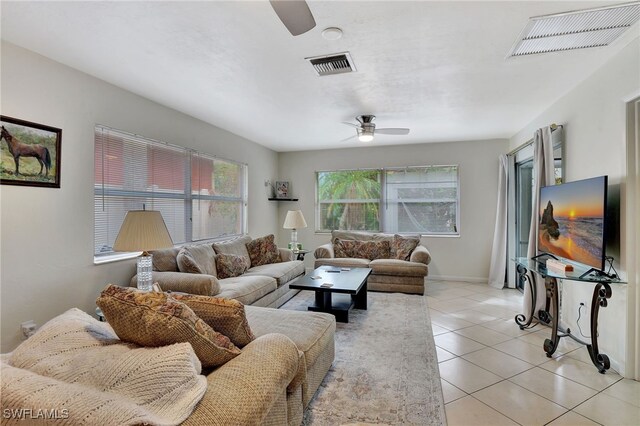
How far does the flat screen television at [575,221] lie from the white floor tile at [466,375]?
123 centimetres

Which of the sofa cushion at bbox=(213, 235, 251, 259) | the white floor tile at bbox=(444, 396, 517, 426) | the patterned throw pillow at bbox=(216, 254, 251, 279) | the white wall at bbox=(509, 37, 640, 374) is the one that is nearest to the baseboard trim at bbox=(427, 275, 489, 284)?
the white wall at bbox=(509, 37, 640, 374)

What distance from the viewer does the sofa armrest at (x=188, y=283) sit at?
116 inches

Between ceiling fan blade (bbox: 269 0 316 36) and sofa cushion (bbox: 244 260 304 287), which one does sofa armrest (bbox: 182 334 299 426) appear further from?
sofa cushion (bbox: 244 260 304 287)

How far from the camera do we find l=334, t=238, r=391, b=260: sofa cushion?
207 inches

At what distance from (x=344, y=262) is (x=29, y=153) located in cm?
393

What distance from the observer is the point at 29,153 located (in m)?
2.45

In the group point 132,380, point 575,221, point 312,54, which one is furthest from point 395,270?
point 132,380

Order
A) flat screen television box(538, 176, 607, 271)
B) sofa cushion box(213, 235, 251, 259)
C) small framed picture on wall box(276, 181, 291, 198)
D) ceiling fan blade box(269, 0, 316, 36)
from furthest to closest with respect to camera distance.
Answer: small framed picture on wall box(276, 181, 291, 198) < sofa cushion box(213, 235, 251, 259) < flat screen television box(538, 176, 607, 271) < ceiling fan blade box(269, 0, 316, 36)

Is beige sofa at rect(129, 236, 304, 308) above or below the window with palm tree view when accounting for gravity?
below

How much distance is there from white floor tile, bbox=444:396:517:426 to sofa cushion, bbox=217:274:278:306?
1988mm

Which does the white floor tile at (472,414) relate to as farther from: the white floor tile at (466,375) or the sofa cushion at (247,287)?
the sofa cushion at (247,287)

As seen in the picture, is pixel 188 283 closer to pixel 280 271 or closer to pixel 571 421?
pixel 280 271

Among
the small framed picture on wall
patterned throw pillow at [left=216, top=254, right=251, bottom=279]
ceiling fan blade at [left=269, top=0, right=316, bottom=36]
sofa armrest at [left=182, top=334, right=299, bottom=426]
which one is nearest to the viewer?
sofa armrest at [left=182, top=334, right=299, bottom=426]

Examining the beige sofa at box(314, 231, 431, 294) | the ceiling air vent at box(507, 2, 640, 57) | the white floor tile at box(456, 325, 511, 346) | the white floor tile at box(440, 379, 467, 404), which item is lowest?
the white floor tile at box(440, 379, 467, 404)
